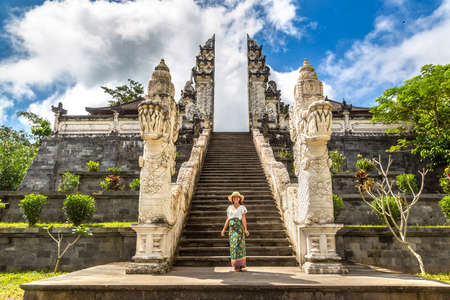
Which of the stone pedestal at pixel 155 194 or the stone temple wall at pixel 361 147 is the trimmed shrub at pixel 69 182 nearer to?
the stone pedestal at pixel 155 194

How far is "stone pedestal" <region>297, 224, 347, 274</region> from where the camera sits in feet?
16.6

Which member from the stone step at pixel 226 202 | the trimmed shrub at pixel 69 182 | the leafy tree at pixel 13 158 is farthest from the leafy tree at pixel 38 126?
the stone step at pixel 226 202

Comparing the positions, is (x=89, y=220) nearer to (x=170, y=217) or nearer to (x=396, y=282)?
(x=170, y=217)

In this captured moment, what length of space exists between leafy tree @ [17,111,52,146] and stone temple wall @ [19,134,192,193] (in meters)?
5.96

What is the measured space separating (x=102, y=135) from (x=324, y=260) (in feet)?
47.2

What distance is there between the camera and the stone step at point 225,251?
6.48m

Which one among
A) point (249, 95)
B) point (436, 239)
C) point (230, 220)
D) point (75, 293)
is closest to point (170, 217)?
point (230, 220)

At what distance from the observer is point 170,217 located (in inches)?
230

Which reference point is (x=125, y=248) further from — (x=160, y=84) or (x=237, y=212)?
(x=160, y=84)

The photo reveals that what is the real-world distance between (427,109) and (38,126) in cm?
2878

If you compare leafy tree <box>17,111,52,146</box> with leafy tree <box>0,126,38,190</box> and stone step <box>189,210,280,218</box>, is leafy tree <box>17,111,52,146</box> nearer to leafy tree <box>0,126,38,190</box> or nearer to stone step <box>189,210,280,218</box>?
leafy tree <box>0,126,38,190</box>

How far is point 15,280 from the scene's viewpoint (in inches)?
263

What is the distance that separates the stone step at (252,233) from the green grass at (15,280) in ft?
10.9

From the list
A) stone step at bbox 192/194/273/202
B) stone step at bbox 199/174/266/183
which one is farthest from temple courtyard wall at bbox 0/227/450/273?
stone step at bbox 199/174/266/183
